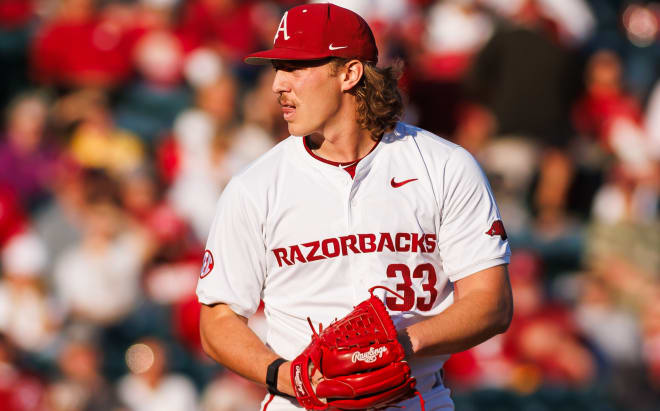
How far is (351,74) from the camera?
12.0 ft

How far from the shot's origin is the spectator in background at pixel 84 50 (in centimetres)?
961

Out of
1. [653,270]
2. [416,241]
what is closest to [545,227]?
[653,270]

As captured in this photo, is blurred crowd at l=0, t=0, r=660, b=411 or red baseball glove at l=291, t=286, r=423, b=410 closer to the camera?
red baseball glove at l=291, t=286, r=423, b=410

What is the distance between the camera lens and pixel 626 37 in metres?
11.6

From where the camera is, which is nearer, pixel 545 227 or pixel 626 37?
pixel 545 227

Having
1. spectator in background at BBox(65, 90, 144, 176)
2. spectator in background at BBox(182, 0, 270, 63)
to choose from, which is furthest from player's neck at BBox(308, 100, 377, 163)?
spectator in background at BBox(182, 0, 270, 63)

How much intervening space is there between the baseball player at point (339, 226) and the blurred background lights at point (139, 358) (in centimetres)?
386

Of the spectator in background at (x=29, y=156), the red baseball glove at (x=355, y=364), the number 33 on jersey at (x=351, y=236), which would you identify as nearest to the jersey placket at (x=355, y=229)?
the number 33 on jersey at (x=351, y=236)

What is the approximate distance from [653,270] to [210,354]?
6338 mm

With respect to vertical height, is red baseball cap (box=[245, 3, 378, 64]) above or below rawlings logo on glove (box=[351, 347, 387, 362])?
above

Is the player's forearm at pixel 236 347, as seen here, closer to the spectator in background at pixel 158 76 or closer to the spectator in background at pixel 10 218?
the spectator in background at pixel 10 218

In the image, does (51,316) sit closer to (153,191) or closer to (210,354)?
(153,191)

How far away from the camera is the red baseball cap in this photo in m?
3.54

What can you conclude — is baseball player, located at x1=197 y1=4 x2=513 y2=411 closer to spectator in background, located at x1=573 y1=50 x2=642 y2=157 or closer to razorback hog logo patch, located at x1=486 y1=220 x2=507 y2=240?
razorback hog logo patch, located at x1=486 y1=220 x2=507 y2=240
